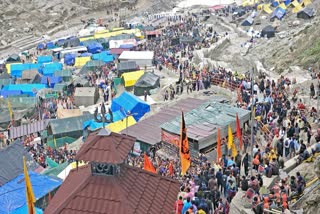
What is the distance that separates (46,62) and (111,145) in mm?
45950

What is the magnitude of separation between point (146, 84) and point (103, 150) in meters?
28.4

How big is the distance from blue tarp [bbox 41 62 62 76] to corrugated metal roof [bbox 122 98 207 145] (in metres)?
24.1

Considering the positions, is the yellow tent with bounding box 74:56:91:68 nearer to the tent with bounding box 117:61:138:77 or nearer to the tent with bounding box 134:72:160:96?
the tent with bounding box 117:61:138:77

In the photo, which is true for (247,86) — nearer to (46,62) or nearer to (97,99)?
(97,99)

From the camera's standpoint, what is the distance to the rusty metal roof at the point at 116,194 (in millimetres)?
10547

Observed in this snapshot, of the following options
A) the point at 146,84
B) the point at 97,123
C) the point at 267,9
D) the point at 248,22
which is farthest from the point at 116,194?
the point at 267,9

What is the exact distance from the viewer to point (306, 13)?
5578cm

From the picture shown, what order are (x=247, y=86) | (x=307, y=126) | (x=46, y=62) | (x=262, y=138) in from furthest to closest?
(x=46, y=62) < (x=247, y=86) < (x=262, y=138) < (x=307, y=126)

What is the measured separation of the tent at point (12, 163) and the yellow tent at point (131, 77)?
16307 millimetres

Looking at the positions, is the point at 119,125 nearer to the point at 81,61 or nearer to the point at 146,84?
the point at 146,84

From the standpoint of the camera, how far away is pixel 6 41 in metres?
76.4

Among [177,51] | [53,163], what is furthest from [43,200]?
[177,51]

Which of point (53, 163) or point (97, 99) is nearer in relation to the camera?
point (53, 163)

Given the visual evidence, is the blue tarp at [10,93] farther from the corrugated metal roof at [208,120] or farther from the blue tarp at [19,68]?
the corrugated metal roof at [208,120]
